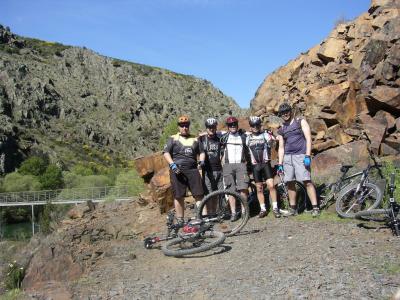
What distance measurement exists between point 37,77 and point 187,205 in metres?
114

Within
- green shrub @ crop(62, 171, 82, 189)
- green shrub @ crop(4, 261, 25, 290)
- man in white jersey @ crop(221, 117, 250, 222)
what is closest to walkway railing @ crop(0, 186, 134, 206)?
green shrub @ crop(62, 171, 82, 189)

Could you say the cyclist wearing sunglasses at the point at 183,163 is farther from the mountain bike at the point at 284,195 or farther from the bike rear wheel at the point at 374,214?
the bike rear wheel at the point at 374,214

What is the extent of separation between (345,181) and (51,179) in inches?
2807

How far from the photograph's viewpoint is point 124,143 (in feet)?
373

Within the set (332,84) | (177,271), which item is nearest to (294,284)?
(177,271)

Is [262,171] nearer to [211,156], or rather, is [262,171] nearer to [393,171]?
[211,156]

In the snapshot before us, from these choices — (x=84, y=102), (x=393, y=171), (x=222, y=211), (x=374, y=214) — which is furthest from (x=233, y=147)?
(x=84, y=102)

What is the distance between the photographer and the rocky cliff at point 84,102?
3861 inches

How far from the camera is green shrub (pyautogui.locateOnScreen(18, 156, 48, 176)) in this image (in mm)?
79000

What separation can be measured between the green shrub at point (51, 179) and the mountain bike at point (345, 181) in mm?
69152

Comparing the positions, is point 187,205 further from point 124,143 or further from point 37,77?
point 37,77

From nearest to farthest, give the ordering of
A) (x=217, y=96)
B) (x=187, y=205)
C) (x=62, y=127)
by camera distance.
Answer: (x=187, y=205)
(x=62, y=127)
(x=217, y=96)

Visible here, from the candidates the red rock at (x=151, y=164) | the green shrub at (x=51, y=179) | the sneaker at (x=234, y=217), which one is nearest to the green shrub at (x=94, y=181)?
the green shrub at (x=51, y=179)

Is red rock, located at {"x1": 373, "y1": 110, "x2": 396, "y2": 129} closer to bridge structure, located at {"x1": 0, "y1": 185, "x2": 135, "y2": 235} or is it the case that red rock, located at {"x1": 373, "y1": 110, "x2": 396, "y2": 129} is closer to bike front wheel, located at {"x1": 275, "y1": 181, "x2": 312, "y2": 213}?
bike front wheel, located at {"x1": 275, "y1": 181, "x2": 312, "y2": 213}
